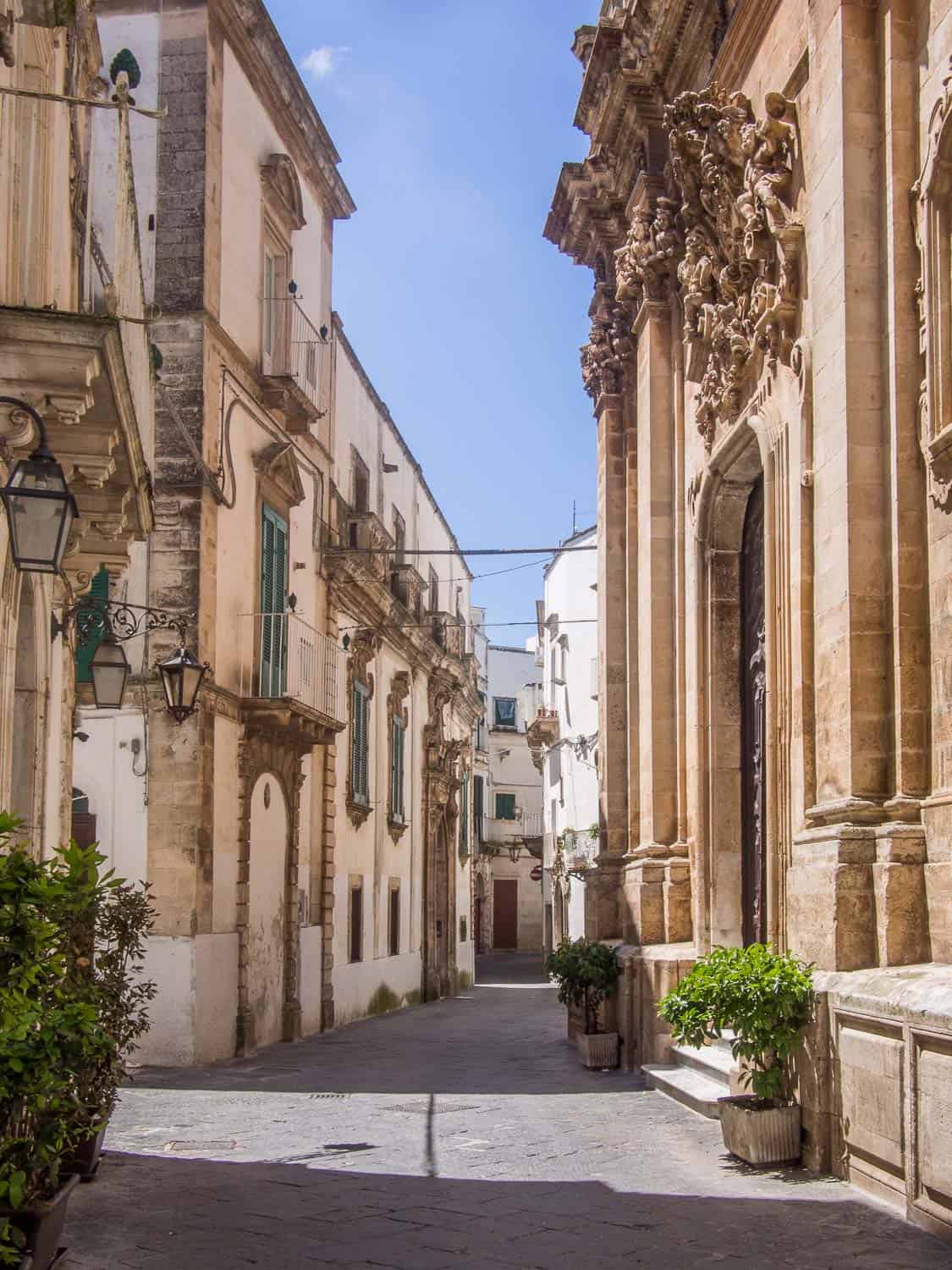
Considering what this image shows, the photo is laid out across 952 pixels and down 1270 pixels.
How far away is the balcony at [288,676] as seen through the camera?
1620 centimetres

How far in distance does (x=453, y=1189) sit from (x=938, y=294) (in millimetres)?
4695

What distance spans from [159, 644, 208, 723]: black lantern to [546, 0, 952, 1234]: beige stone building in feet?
12.3

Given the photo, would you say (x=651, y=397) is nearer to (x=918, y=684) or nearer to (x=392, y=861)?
(x=918, y=684)

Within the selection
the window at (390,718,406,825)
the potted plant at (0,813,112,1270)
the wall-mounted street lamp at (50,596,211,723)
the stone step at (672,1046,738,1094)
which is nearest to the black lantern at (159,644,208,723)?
the wall-mounted street lamp at (50,596,211,723)

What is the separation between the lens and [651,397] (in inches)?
526

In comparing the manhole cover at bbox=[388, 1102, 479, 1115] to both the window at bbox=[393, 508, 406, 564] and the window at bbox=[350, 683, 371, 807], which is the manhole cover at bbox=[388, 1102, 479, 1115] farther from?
the window at bbox=[393, 508, 406, 564]

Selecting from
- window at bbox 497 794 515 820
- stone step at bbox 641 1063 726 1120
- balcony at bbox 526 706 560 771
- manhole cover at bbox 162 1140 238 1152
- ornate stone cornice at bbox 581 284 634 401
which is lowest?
manhole cover at bbox 162 1140 238 1152

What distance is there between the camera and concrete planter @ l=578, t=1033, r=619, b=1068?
12773 mm

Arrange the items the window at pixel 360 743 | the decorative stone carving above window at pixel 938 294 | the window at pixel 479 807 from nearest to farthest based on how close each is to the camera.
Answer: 1. the decorative stone carving above window at pixel 938 294
2. the window at pixel 360 743
3. the window at pixel 479 807

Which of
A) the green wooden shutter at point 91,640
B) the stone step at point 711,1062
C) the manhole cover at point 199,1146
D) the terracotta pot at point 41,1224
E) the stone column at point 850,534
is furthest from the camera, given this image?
the green wooden shutter at point 91,640

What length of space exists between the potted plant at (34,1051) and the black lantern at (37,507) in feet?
4.33

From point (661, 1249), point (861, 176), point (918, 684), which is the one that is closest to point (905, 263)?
point (861, 176)

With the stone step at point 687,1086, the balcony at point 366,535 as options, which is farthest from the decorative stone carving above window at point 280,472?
the stone step at point 687,1086

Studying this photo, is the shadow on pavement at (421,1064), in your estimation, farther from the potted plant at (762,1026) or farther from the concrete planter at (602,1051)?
the potted plant at (762,1026)
